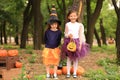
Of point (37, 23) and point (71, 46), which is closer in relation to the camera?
point (71, 46)

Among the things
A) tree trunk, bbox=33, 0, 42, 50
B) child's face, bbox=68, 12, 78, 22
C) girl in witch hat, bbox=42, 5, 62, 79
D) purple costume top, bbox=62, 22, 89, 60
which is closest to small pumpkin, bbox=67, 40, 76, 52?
purple costume top, bbox=62, 22, 89, 60

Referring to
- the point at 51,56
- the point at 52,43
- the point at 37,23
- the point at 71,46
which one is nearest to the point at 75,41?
the point at 71,46

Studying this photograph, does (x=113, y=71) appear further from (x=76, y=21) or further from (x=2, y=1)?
(x=2, y=1)

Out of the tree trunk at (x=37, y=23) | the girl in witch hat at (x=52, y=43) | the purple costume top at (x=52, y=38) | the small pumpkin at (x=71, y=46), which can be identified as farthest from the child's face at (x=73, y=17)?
the tree trunk at (x=37, y=23)

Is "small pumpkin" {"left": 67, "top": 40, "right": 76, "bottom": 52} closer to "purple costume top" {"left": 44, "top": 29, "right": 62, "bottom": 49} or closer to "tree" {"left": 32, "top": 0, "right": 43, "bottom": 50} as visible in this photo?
"purple costume top" {"left": 44, "top": 29, "right": 62, "bottom": 49}

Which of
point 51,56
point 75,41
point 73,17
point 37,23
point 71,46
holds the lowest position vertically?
point 51,56

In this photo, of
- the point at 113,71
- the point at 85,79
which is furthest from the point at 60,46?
the point at 113,71

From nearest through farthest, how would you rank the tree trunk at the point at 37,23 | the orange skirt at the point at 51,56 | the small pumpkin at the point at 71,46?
the small pumpkin at the point at 71,46 → the orange skirt at the point at 51,56 → the tree trunk at the point at 37,23

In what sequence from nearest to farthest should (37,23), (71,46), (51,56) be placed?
1. (71,46)
2. (51,56)
3. (37,23)

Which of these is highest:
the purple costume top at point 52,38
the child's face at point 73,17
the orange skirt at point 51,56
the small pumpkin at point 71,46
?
the child's face at point 73,17

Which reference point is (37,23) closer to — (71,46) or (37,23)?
(37,23)

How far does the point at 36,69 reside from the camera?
1001 cm

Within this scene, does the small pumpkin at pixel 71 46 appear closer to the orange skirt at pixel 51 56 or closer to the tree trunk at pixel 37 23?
the orange skirt at pixel 51 56

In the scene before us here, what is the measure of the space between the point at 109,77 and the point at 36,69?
238 cm
